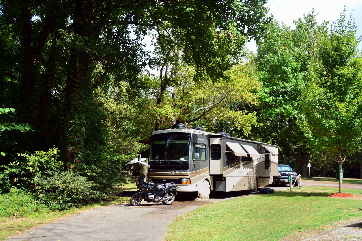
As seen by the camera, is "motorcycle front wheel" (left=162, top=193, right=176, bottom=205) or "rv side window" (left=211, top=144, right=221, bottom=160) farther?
"rv side window" (left=211, top=144, right=221, bottom=160)

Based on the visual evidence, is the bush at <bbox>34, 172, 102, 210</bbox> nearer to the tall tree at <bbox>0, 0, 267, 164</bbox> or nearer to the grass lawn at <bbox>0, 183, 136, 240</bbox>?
the grass lawn at <bbox>0, 183, 136, 240</bbox>

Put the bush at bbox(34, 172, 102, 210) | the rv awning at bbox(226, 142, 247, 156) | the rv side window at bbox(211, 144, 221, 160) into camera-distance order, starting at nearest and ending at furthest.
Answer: the bush at bbox(34, 172, 102, 210)
the rv side window at bbox(211, 144, 221, 160)
the rv awning at bbox(226, 142, 247, 156)

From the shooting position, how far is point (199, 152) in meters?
19.0

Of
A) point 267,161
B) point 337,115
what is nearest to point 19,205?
point 337,115

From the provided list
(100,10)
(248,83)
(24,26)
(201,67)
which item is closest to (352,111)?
(201,67)

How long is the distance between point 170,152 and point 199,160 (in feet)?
5.00

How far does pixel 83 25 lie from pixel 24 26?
3342 millimetres

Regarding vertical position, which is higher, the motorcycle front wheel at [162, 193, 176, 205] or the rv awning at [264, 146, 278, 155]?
the rv awning at [264, 146, 278, 155]

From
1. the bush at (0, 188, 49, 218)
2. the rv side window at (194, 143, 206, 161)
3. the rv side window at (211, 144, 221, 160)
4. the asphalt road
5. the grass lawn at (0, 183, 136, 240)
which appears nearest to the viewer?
the asphalt road

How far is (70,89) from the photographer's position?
1633 cm

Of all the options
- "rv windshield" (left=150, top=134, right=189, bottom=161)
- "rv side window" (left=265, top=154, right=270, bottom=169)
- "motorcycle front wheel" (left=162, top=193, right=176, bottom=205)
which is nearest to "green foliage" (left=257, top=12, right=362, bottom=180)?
"rv side window" (left=265, top=154, right=270, bottom=169)

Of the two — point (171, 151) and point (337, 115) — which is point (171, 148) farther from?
point (337, 115)

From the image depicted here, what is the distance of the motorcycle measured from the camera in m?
16.5

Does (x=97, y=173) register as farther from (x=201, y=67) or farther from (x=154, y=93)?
(x=154, y=93)
